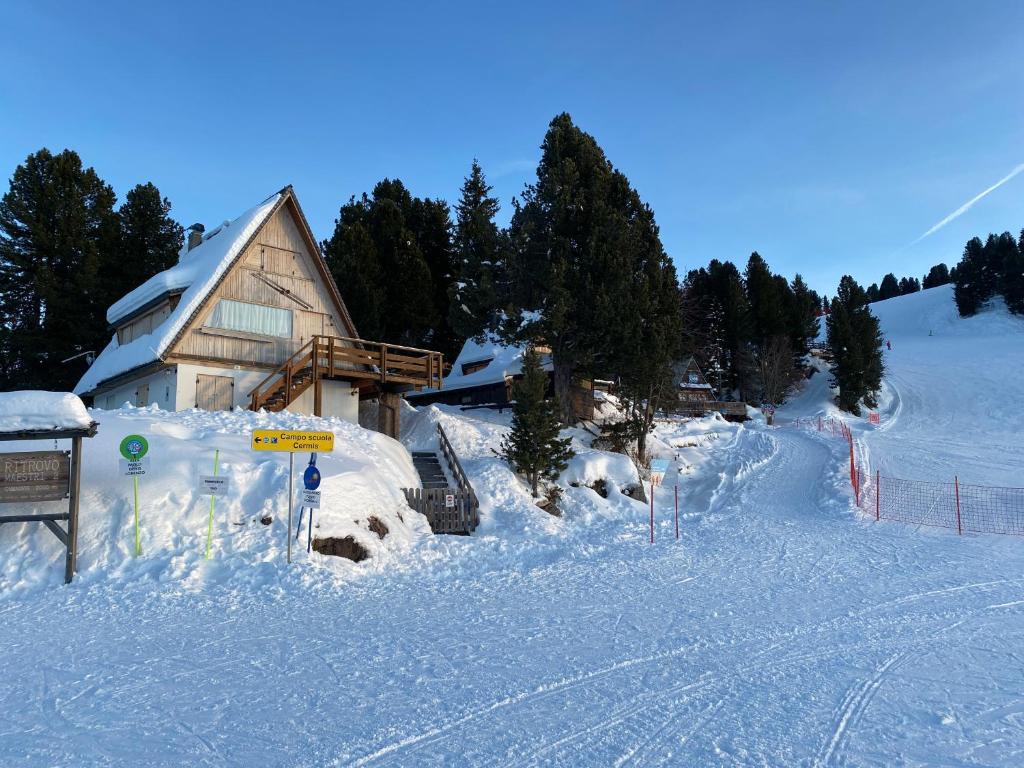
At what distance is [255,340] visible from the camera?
23000 millimetres

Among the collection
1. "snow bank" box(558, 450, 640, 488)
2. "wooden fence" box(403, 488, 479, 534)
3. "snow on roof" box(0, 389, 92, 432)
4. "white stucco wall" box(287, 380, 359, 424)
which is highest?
"white stucco wall" box(287, 380, 359, 424)

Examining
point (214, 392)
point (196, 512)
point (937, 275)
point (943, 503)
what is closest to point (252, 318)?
point (214, 392)

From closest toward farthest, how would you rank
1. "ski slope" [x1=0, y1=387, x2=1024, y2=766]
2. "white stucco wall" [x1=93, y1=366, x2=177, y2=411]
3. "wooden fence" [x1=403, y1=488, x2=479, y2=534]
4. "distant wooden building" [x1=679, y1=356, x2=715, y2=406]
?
"ski slope" [x1=0, y1=387, x2=1024, y2=766] < "wooden fence" [x1=403, y1=488, x2=479, y2=534] < "white stucco wall" [x1=93, y1=366, x2=177, y2=411] < "distant wooden building" [x1=679, y1=356, x2=715, y2=406]

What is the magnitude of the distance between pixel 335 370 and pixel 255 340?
→ 3457mm

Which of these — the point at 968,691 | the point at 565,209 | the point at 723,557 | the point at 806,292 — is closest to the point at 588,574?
the point at 723,557

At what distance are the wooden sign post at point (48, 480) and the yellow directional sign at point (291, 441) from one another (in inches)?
110

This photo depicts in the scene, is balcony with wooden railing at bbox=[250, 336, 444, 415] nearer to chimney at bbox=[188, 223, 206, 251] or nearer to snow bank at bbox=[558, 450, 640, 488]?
snow bank at bbox=[558, 450, 640, 488]

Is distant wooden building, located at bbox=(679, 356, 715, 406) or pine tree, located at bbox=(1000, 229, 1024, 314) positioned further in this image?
pine tree, located at bbox=(1000, 229, 1024, 314)

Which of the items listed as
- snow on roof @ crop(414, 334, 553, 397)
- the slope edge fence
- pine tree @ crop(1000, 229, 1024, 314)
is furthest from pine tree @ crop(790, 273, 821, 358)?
the slope edge fence

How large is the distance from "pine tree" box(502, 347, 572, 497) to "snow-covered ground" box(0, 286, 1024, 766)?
531cm

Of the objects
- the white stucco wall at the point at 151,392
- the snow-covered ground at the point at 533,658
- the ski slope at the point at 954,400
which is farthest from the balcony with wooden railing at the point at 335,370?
the ski slope at the point at 954,400

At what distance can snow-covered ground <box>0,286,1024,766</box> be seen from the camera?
5.14 meters

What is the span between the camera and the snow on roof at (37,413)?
10578mm

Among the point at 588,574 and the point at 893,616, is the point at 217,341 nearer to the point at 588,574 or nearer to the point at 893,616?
the point at 588,574
